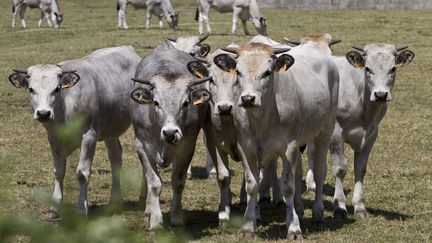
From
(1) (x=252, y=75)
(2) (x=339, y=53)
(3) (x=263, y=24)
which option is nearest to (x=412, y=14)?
(3) (x=263, y=24)

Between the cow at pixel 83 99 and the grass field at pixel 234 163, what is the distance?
28cm

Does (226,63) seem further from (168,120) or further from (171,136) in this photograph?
(171,136)

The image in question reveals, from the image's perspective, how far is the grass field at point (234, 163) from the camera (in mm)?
7773

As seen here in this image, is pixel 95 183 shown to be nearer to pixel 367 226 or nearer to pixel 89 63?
pixel 89 63

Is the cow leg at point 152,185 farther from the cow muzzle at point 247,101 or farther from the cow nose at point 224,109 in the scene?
the cow muzzle at point 247,101

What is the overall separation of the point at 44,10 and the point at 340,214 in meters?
30.5

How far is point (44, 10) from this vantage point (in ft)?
124

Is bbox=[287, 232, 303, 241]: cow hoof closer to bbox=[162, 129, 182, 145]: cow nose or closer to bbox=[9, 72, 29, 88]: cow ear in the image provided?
bbox=[162, 129, 182, 145]: cow nose

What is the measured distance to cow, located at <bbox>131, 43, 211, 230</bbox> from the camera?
306 inches

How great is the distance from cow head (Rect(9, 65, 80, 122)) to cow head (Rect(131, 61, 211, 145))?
94cm

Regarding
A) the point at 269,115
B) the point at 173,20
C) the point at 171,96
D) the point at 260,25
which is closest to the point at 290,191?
the point at 269,115

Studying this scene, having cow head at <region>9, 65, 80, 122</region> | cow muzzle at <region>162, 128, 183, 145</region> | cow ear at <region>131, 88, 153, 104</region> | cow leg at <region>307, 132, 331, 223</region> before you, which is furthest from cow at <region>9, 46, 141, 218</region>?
cow leg at <region>307, 132, 331, 223</region>

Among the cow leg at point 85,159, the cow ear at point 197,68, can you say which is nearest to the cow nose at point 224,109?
the cow ear at point 197,68

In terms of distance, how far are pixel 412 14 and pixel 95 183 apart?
27.9 metres
